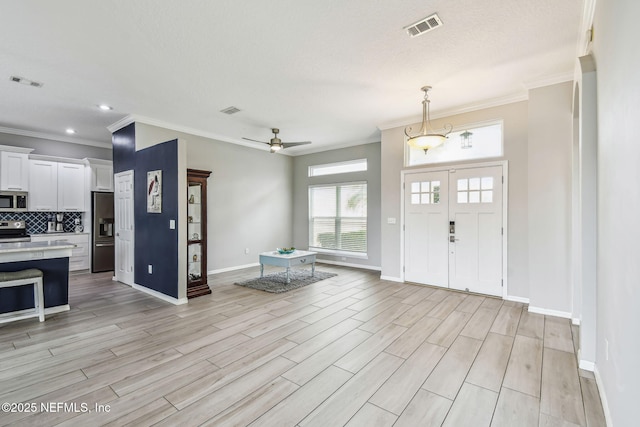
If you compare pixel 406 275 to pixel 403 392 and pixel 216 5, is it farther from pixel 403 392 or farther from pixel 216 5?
pixel 216 5

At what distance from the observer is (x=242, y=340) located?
3141 millimetres

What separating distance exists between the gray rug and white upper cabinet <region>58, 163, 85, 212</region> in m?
4.46

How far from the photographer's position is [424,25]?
8.91 feet

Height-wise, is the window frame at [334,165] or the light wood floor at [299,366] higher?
the window frame at [334,165]

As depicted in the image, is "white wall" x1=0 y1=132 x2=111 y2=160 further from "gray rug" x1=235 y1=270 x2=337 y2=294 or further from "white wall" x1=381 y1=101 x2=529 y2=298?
"white wall" x1=381 y1=101 x2=529 y2=298

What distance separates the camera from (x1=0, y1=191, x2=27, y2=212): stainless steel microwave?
18.8ft

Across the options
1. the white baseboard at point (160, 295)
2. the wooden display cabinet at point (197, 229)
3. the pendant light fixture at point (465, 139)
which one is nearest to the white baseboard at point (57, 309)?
the white baseboard at point (160, 295)

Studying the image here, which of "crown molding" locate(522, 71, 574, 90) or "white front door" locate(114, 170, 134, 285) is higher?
"crown molding" locate(522, 71, 574, 90)

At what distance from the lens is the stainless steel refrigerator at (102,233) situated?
6605mm

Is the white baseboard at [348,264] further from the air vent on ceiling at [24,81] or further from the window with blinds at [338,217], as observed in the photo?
the air vent on ceiling at [24,81]

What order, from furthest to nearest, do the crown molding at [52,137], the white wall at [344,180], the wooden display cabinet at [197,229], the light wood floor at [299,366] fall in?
the white wall at [344,180], the crown molding at [52,137], the wooden display cabinet at [197,229], the light wood floor at [299,366]

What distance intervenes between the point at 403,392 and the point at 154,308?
3642mm

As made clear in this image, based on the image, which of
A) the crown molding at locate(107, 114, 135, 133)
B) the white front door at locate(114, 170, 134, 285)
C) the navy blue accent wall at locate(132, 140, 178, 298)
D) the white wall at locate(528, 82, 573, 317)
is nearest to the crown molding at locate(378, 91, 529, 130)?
the white wall at locate(528, 82, 573, 317)

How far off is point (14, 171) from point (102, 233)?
1.91m
